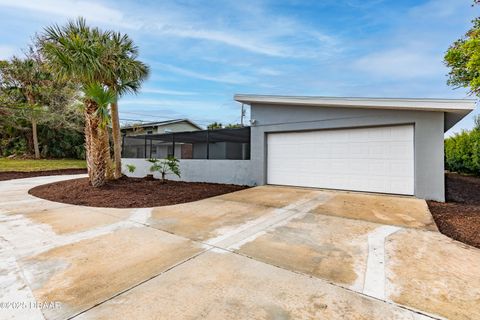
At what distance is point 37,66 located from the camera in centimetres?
1777

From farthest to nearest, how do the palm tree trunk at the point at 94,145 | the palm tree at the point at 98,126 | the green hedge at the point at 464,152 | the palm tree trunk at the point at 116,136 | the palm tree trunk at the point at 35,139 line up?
the palm tree trunk at the point at 35,139, the green hedge at the point at 464,152, the palm tree trunk at the point at 116,136, the palm tree trunk at the point at 94,145, the palm tree at the point at 98,126

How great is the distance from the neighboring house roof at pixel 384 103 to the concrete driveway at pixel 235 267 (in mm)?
2854

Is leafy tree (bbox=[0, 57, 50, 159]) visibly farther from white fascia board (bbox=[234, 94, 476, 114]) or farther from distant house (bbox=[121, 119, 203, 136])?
white fascia board (bbox=[234, 94, 476, 114])

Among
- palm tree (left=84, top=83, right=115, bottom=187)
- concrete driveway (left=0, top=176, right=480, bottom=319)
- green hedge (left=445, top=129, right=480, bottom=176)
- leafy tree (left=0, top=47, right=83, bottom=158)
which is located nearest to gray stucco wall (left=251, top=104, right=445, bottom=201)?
concrete driveway (left=0, top=176, right=480, bottom=319)

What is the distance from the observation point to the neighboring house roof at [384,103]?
5769 millimetres

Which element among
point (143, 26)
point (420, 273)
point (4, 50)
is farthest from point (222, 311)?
point (4, 50)

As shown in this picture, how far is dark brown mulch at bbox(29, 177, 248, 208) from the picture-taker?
644 centimetres

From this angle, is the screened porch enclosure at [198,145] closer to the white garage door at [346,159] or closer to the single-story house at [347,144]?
the single-story house at [347,144]

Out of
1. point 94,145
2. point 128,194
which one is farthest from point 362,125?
point 94,145

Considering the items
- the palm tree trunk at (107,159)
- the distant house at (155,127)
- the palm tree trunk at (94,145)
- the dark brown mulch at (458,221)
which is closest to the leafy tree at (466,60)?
the dark brown mulch at (458,221)

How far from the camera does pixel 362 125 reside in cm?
735

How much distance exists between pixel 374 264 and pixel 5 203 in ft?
28.9

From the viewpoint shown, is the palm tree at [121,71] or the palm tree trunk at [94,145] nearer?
the palm tree trunk at [94,145]

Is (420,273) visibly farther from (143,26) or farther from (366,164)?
(143,26)
